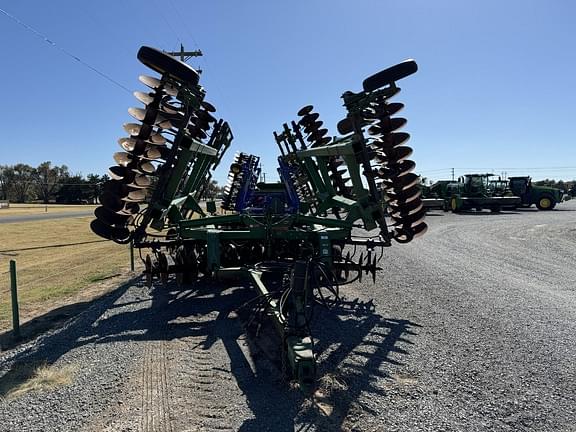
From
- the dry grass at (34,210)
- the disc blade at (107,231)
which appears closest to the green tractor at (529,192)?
the disc blade at (107,231)

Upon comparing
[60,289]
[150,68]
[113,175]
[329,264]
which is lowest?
[60,289]

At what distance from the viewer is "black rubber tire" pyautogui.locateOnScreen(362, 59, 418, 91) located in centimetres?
559

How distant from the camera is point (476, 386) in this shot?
347 centimetres

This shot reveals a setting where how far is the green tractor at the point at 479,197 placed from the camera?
28078 mm

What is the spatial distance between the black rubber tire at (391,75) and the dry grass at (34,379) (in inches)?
184

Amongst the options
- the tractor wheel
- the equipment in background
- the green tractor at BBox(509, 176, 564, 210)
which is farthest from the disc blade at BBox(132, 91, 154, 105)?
the tractor wheel

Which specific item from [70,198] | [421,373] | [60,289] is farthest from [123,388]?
[70,198]

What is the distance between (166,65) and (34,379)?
3715mm

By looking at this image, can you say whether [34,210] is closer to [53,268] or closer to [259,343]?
[53,268]

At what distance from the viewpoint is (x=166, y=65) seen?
17.8 ft

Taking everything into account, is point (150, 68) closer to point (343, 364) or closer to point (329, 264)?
point (329, 264)

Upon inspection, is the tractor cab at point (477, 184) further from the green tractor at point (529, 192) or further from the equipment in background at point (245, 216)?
the equipment in background at point (245, 216)

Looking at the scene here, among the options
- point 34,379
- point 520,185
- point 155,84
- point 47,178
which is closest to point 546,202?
point 520,185

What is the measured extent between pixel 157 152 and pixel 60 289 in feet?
11.9
